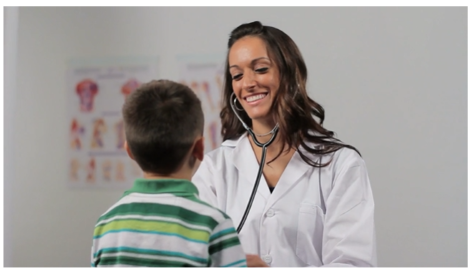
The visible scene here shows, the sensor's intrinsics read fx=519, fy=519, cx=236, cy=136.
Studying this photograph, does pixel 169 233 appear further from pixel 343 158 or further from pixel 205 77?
pixel 205 77

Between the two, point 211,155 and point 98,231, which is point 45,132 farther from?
point 98,231

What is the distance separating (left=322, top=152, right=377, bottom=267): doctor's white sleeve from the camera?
926 mm

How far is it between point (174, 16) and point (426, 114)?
1014 mm

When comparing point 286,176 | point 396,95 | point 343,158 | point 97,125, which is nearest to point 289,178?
point 286,176

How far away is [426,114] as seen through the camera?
178 cm

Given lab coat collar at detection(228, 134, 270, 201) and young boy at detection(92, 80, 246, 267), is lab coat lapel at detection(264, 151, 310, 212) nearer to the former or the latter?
lab coat collar at detection(228, 134, 270, 201)

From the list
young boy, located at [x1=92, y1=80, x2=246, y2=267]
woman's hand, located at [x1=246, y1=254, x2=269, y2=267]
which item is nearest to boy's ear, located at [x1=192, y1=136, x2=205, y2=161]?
young boy, located at [x1=92, y1=80, x2=246, y2=267]

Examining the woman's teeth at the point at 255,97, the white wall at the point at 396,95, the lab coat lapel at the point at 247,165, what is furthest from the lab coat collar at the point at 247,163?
the white wall at the point at 396,95

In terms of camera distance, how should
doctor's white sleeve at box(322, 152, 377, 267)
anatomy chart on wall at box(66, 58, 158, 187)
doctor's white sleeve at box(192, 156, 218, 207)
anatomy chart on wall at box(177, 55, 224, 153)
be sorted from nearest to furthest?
doctor's white sleeve at box(322, 152, 377, 267)
doctor's white sleeve at box(192, 156, 218, 207)
anatomy chart on wall at box(177, 55, 224, 153)
anatomy chart on wall at box(66, 58, 158, 187)

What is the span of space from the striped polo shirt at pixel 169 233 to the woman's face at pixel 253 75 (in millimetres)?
387

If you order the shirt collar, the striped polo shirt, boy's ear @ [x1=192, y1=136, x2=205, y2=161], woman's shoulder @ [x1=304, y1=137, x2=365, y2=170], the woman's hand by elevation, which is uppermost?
boy's ear @ [x1=192, y1=136, x2=205, y2=161]

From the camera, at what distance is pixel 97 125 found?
2135mm

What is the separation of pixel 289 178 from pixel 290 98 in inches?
6.2

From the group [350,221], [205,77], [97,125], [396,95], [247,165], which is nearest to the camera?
[350,221]
